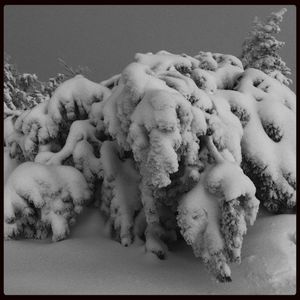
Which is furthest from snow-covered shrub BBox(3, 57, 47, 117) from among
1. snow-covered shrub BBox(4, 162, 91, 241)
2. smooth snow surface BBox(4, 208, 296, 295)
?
smooth snow surface BBox(4, 208, 296, 295)

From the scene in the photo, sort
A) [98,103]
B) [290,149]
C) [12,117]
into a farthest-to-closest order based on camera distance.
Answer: [12,117] < [98,103] < [290,149]

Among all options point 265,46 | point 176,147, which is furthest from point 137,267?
point 265,46

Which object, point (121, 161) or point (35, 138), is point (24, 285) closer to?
point (121, 161)

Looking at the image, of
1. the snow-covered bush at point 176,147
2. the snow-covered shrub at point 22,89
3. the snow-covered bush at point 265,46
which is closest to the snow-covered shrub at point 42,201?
the snow-covered bush at point 176,147

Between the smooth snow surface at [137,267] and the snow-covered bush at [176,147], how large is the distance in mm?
249

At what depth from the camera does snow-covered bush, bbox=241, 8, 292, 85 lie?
15031mm

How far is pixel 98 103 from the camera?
18.9ft

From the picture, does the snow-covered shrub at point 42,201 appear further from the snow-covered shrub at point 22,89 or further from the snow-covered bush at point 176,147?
the snow-covered shrub at point 22,89

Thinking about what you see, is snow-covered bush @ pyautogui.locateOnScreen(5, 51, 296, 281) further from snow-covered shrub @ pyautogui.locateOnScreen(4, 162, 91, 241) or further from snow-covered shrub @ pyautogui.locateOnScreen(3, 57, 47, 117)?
snow-covered shrub @ pyautogui.locateOnScreen(3, 57, 47, 117)

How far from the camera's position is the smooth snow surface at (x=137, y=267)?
3.76m

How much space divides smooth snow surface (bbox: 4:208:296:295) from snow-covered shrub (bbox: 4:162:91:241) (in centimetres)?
18

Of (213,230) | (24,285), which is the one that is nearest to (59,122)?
(24,285)

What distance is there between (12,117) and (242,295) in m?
5.31

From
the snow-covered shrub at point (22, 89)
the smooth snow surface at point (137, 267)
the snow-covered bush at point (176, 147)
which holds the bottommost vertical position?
the snow-covered shrub at point (22, 89)
